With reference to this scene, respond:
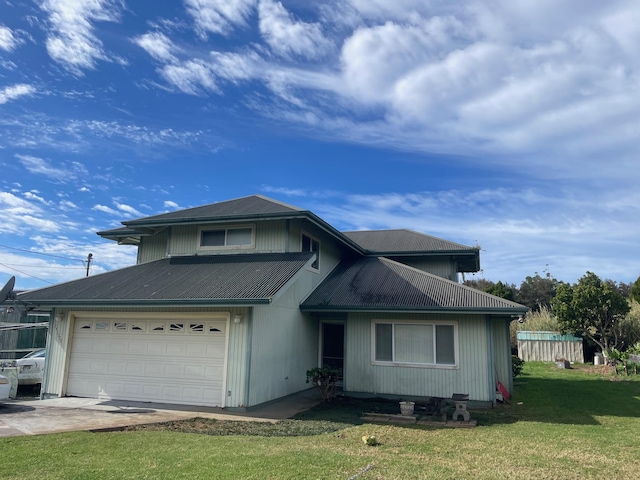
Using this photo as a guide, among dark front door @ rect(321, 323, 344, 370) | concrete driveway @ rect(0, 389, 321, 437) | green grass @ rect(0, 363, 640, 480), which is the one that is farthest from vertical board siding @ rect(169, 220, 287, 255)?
green grass @ rect(0, 363, 640, 480)

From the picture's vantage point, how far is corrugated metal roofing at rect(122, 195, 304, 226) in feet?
46.9

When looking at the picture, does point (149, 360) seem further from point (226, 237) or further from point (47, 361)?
point (226, 237)

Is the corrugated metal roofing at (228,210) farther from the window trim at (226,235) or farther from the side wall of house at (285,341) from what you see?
the side wall of house at (285,341)

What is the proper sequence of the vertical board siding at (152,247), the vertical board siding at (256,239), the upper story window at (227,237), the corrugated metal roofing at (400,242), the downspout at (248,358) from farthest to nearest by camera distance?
the corrugated metal roofing at (400,242) < the vertical board siding at (152,247) < the upper story window at (227,237) < the vertical board siding at (256,239) < the downspout at (248,358)

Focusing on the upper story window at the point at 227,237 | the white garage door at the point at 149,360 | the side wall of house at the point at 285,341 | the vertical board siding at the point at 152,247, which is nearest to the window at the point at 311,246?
the side wall of house at the point at 285,341

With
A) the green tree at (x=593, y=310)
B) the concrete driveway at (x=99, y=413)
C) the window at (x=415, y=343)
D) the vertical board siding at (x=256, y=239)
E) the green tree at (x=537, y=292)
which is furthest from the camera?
the green tree at (x=537, y=292)

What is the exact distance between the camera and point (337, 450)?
283 inches

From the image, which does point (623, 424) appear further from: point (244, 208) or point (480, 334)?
point (244, 208)

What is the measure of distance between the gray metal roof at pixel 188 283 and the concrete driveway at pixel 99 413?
254 centimetres

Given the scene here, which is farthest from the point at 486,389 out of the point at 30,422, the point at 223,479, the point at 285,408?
the point at 30,422

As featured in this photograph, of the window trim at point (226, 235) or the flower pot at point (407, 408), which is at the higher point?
the window trim at point (226, 235)

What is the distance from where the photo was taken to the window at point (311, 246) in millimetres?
15164

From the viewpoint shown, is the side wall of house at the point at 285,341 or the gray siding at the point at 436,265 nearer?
the side wall of house at the point at 285,341

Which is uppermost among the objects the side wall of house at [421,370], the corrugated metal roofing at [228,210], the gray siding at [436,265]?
the corrugated metal roofing at [228,210]
